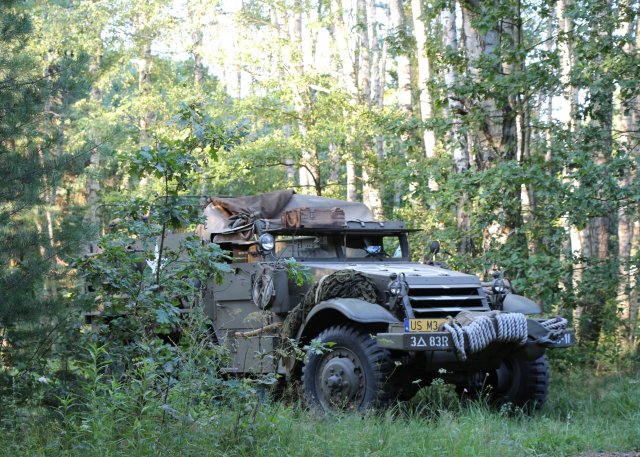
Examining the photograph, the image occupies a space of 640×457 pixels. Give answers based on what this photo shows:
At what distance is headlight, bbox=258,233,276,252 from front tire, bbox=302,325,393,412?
137 centimetres

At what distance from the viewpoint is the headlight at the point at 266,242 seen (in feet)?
33.8

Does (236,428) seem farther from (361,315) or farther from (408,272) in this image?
(408,272)

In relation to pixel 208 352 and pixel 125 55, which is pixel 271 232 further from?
pixel 125 55

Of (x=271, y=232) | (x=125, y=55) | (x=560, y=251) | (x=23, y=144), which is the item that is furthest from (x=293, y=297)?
(x=125, y=55)

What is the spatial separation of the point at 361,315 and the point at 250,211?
8.70 ft

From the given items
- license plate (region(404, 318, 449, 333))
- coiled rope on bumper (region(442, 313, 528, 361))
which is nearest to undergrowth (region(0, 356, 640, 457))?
coiled rope on bumper (region(442, 313, 528, 361))

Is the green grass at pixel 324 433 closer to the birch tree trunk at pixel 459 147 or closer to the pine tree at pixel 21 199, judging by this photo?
the pine tree at pixel 21 199

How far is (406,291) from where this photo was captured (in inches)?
354

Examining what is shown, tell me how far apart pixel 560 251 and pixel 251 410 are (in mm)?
8459

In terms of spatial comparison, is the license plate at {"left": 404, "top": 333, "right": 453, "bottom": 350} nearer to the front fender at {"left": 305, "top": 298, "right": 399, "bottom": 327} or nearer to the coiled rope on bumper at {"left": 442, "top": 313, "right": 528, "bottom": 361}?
the coiled rope on bumper at {"left": 442, "top": 313, "right": 528, "bottom": 361}

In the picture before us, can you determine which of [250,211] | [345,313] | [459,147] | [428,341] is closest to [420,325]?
[428,341]

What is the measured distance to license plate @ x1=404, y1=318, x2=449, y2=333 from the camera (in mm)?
8453

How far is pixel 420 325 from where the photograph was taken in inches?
335

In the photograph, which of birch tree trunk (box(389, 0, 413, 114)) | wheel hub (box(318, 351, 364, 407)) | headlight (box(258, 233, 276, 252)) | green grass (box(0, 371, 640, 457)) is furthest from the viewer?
birch tree trunk (box(389, 0, 413, 114))
